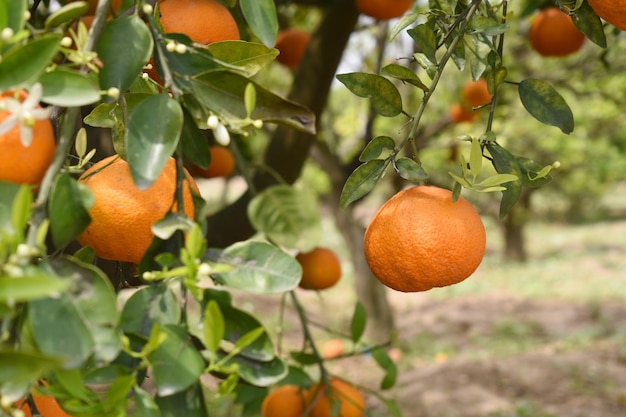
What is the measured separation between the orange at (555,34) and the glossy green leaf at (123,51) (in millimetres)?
1266

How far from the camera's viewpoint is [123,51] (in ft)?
1.87

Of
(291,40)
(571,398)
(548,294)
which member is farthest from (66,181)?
(548,294)

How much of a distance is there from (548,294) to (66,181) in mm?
7695

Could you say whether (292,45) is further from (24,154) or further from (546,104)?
(24,154)

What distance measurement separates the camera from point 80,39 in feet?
1.83

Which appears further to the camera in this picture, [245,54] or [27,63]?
[245,54]

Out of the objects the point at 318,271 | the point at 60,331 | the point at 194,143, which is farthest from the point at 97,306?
→ the point at 318,271

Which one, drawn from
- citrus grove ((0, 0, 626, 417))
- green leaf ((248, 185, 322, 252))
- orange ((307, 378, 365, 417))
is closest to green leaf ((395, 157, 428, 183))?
citrus grove ((0, 0, 626, 417))

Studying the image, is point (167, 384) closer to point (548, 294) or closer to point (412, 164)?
point (412, 164)

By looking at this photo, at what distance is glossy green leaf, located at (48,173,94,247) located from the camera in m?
0.50

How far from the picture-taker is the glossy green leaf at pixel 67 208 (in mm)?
498

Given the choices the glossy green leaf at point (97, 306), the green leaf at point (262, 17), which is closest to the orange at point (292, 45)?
the green leaf at point (262, 17)

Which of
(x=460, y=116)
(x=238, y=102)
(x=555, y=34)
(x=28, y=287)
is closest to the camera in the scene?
(x=28, y=287)

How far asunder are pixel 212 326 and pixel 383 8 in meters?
1.32
